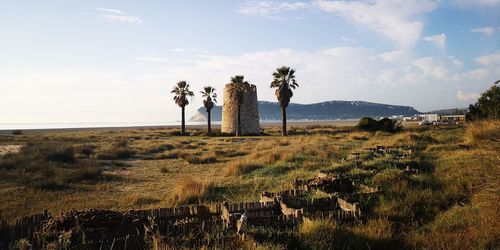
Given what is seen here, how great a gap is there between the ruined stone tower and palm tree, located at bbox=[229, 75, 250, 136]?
0.67m

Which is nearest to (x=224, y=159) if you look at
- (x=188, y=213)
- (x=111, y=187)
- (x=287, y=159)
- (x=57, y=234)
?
(x=287, y=159)

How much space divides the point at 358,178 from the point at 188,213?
6128 millimetres

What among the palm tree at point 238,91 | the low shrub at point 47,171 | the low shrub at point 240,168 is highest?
the palm tree at point 238,91

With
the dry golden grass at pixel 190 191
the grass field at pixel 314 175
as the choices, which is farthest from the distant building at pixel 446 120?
the dry golden grass at pixel 190 191

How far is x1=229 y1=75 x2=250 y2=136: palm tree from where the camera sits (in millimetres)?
48031

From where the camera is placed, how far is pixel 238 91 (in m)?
47.9

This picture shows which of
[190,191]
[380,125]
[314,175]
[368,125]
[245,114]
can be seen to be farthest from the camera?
[245,114]

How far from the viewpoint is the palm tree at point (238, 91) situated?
4803cm

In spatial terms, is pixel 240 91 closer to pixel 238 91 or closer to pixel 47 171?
pixel 238 91

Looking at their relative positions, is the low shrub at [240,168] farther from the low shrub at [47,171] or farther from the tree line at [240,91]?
the tree line at [240,91]

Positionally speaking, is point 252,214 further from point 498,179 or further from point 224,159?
point 224,159

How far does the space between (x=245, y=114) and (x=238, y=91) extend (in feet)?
13.1

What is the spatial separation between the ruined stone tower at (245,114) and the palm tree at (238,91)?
67cm

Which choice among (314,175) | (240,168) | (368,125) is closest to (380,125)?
(368,125)
